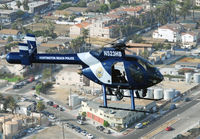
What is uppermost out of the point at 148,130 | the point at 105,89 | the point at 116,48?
the point at 116,48

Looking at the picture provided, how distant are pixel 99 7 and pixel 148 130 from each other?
244 feet

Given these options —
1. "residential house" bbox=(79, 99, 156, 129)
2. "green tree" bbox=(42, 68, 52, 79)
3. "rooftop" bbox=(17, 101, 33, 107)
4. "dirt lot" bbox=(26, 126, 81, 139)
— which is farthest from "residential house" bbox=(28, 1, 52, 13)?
"dirt lot" bbox=(26, 126, 81, 139)

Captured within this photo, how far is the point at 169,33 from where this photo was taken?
381 feet

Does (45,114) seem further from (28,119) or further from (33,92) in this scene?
(33,92)

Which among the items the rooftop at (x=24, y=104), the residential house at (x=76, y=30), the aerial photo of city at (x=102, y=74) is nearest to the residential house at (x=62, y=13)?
the aerial photo of city at (x=102, y=74)

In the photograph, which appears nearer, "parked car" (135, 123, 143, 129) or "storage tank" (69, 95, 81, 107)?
"parked car" (135, 123, 143, 129)

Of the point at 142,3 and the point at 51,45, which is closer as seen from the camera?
the point at 51,45

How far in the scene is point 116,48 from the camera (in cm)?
3509

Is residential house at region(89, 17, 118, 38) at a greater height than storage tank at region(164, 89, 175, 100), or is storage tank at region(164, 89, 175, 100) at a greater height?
residential house at region(89, 17, 118, 38)

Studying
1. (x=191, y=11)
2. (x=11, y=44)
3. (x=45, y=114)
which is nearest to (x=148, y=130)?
(x=45, y=114)

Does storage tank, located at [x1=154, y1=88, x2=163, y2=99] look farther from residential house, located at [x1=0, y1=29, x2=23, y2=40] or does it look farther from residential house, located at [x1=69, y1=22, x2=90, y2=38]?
residential house, located at [x1=0, y1=29, x2=23, y2=40]

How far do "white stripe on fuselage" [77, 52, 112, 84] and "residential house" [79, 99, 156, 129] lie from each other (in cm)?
3422

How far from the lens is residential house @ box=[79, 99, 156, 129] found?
70625 mm

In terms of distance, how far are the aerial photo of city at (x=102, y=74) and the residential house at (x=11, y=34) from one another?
22cm
